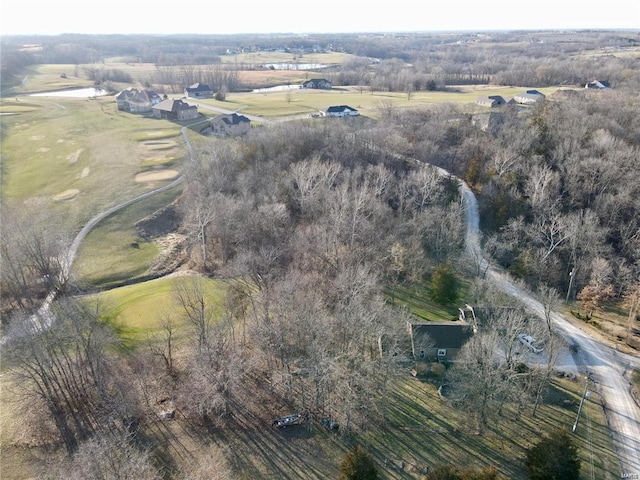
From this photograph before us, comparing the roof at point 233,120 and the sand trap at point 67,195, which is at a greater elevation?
the roof at point 233,120

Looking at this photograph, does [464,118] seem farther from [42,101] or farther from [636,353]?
[42,101]

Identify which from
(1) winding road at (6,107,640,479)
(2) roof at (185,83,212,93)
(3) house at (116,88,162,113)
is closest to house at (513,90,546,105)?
(1) winding road at (6,107,640,479)

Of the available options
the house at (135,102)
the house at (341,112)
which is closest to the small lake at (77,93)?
the house at (135,102)

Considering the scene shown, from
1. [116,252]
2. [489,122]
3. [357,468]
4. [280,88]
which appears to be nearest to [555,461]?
[357,468]

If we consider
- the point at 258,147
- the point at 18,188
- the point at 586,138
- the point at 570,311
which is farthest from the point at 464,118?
the point at 18,188

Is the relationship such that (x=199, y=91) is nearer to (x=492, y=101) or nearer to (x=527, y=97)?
(x=492, y=101)

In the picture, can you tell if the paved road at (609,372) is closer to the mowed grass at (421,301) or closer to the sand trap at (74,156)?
the mowed grass at (421,301)
